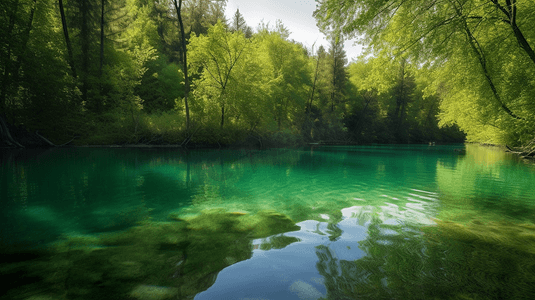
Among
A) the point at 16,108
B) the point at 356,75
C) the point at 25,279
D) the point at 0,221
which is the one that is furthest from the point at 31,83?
the point at 356,75

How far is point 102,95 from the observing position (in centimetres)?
2636

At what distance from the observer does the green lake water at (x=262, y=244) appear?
260cm

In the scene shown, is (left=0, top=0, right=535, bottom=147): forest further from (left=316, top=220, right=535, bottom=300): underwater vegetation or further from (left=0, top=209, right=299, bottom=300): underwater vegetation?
(left=0, top=209, right=299, bottom=300): underwater vegetation

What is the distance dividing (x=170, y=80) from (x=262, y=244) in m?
34.6

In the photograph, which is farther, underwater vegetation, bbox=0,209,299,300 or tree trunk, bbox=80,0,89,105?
tree trunk, bbox=80,0,89,105

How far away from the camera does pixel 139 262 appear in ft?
10.1

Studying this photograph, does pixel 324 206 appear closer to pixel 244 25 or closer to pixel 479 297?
pixel 479 297

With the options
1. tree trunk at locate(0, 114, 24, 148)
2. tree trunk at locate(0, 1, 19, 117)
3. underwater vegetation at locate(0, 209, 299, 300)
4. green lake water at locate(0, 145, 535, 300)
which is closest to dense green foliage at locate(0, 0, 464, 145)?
tree trunk at locate(0, 1, 19, 117)

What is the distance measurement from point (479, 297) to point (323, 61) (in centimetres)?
4666

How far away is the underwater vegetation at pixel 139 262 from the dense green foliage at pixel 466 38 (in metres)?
6.98

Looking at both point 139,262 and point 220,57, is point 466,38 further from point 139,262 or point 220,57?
point 220,57

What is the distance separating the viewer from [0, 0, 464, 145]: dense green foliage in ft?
60.7

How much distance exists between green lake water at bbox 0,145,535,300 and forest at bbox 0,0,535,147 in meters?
5.77

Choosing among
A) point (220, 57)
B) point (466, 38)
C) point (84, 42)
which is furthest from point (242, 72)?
Answer: point (466, 38)
